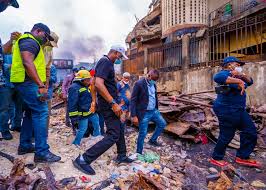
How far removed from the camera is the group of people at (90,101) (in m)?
3.82

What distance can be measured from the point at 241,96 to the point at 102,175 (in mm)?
2841

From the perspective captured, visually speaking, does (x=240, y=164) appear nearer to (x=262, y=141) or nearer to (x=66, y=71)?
(x=262, y=141)

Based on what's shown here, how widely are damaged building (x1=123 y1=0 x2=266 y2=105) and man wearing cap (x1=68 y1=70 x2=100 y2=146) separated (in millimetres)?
5924

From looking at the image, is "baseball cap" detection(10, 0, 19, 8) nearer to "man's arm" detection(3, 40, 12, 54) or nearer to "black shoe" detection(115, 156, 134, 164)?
"man's arm" detection(3, 40, 12, 54)

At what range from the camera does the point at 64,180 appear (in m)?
3.55

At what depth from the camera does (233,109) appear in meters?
4.78

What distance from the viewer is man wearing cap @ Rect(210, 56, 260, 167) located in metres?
4.76

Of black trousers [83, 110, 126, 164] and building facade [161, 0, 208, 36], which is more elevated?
building facade [161, 0, 208, 36]

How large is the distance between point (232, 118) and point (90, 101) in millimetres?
2785

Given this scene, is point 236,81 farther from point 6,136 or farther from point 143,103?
point 6,136

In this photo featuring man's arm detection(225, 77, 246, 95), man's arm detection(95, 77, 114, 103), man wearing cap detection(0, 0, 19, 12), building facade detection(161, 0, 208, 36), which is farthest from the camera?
building facade detection(161, 0, 208, 36)

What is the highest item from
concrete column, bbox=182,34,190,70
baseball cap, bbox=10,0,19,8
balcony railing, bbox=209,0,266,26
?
balcony railing, bbox=209,0,266,26

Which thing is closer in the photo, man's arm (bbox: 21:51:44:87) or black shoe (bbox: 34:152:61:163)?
man's arm (bbox: 21:51:44:87)

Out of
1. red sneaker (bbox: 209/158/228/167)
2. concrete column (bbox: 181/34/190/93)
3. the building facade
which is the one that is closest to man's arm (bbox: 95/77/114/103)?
red sneaker (bbox: 209/158/228/167)
